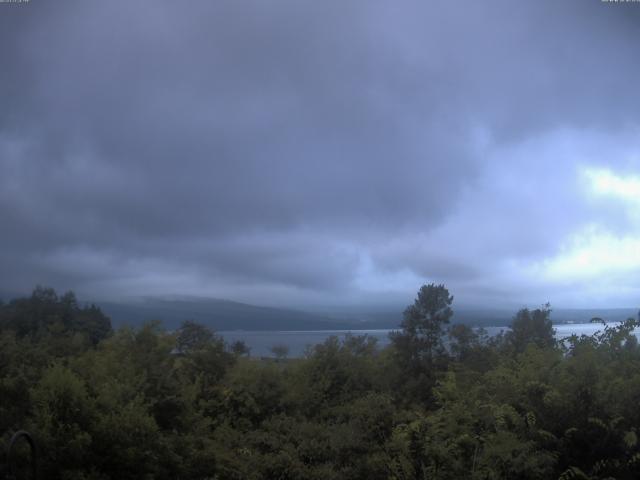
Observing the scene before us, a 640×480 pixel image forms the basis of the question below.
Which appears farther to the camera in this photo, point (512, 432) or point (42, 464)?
point (512, 432)

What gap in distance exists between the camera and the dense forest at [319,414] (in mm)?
8461

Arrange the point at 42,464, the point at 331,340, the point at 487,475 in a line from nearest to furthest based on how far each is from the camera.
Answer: the point at 42,464 → the point at 487,475 → the point at 331,340

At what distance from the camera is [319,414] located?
43.4ft

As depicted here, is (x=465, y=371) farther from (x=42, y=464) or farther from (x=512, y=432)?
(x=42, y=464)

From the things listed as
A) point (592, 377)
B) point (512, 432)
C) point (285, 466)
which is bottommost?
point (285, 466)

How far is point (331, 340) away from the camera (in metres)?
15.4

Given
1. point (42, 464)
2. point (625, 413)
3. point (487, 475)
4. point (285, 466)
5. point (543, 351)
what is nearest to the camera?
point (42, 464)

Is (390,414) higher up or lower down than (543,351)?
lower down

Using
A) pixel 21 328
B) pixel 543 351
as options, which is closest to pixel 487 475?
pixel 543 351

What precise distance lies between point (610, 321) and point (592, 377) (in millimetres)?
2523

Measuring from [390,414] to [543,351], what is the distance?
2.96m

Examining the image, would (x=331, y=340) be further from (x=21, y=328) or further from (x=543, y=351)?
(x=21, y=328)

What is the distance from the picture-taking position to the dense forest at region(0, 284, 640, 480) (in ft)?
27.8

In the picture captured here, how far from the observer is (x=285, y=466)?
9.72 metres
